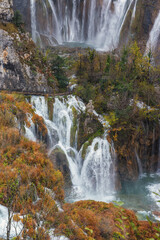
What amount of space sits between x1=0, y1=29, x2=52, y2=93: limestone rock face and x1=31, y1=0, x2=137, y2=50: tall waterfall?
20261 millimetres

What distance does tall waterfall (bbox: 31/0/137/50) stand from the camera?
115 feet

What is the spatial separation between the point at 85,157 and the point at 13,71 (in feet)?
35.3

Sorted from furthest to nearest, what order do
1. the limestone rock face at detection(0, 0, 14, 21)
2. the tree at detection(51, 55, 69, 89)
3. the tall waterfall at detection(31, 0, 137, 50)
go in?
the tall waterfall at detection(31, 0, 137, 50), the tree at detection(51, 55, 69, 89), the limestone rock face at detection(0, 0, 14, 21)

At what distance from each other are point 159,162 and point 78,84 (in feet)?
42.1

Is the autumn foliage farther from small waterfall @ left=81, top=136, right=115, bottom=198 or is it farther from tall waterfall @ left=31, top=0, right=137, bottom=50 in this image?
tall waterfall @ left=31, top=0, right=137, bottom=50

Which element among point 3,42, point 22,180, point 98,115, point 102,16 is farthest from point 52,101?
point 102,16

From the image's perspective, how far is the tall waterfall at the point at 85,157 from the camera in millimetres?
14094

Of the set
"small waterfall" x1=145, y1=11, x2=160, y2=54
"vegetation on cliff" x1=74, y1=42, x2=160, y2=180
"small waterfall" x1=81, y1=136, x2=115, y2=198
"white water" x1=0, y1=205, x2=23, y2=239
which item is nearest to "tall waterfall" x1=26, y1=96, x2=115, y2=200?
"small waterfall" x1=81, y1=136, x2=115, y2=198

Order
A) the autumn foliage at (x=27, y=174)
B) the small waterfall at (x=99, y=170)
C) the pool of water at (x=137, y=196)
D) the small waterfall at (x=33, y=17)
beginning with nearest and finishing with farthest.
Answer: the autumn foliage at (x=27, y=174)
the pool of water at (x=137, y=196)
the small waterfall at (x=99, y=170)
the small waterfall at (x=33, y=17)

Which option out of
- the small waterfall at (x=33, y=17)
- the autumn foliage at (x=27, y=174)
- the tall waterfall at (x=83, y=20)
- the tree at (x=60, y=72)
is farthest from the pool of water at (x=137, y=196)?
the small waterfall at (x=33, y=17)

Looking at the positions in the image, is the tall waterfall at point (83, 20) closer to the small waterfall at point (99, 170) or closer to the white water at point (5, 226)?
the small waterfall at point (99, 170)

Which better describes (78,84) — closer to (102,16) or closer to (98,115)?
(98,115)

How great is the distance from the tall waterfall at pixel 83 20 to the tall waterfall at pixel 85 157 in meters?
25.0

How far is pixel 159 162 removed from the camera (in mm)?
17922
